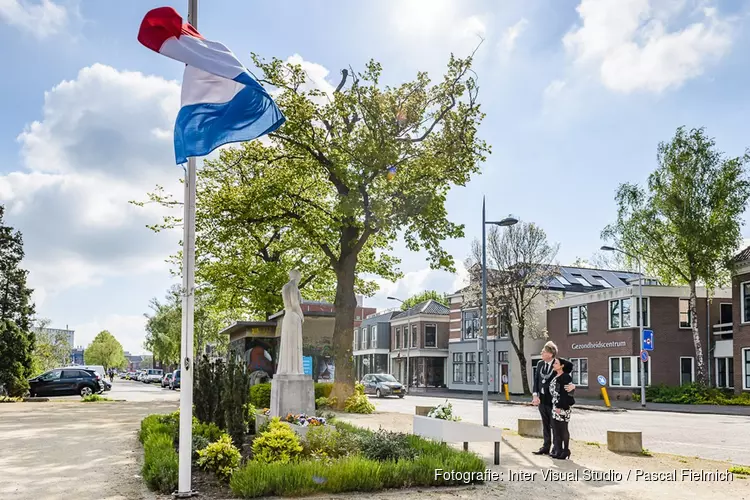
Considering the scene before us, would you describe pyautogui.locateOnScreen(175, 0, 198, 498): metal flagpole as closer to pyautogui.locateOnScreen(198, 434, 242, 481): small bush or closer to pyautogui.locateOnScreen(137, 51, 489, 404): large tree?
pyautogui.locateOnScreen(198, 434, 242, 481): small bush

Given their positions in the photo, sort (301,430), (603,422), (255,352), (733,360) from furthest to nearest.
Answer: (733,360) < (255,352) < (603,422) < (301,430)

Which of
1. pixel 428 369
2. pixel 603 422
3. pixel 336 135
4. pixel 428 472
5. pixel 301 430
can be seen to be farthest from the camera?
pixel 428 369

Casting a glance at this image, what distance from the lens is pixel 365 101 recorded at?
75.4 ft

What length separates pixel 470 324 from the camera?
55.2 meters

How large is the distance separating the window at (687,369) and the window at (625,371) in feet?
6.40

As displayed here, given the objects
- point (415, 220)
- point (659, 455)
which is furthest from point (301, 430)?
point (415, 220)

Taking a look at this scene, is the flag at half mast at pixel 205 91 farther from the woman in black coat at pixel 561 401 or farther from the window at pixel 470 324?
the window at pixel 470 324

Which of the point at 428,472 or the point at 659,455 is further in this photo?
the point at 659,455

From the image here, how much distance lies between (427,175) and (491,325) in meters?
26.8

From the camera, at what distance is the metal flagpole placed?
8.02 meters

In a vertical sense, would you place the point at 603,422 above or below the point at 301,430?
below

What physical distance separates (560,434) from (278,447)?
508cm

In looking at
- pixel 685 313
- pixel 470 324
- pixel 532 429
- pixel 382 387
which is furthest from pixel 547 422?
pixel 470 324

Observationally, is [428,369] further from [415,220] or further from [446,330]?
[415,220]
